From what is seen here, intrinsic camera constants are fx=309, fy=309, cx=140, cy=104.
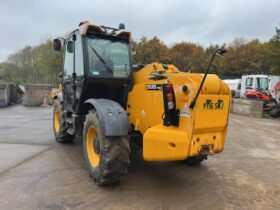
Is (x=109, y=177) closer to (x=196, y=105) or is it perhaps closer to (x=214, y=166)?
(x=196, y=105)

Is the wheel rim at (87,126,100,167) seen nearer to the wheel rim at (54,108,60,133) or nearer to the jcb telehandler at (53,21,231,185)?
the jcb telehandler at (53,21,231,185)

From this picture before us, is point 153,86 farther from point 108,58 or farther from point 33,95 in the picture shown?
point 33,95

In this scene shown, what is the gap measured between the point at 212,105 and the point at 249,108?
44.8ft

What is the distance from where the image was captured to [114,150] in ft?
14.4

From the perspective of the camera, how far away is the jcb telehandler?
13.6 feet

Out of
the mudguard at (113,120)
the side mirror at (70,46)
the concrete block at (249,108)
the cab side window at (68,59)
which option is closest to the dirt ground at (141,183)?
the mudguard at (113,120)

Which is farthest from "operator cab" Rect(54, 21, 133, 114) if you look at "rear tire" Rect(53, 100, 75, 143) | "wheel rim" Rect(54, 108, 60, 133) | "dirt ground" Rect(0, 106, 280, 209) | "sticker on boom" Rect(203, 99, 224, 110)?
"wheel rim" Rect(54, 108, 60, 133)

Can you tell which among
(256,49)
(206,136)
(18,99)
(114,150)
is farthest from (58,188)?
(256,49)

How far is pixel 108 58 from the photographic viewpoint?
5.52 meters

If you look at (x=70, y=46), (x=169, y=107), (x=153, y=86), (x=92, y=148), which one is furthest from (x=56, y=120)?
(x=169, y=107)

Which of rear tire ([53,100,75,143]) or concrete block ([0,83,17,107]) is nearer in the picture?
rear tire ([53,100,75,143])

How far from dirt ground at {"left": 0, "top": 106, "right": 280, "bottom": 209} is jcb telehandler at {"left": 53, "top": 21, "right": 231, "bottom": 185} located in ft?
1.21

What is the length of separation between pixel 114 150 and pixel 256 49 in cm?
4461

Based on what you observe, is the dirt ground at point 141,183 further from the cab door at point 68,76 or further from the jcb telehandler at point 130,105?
the cab door at point 68,76
